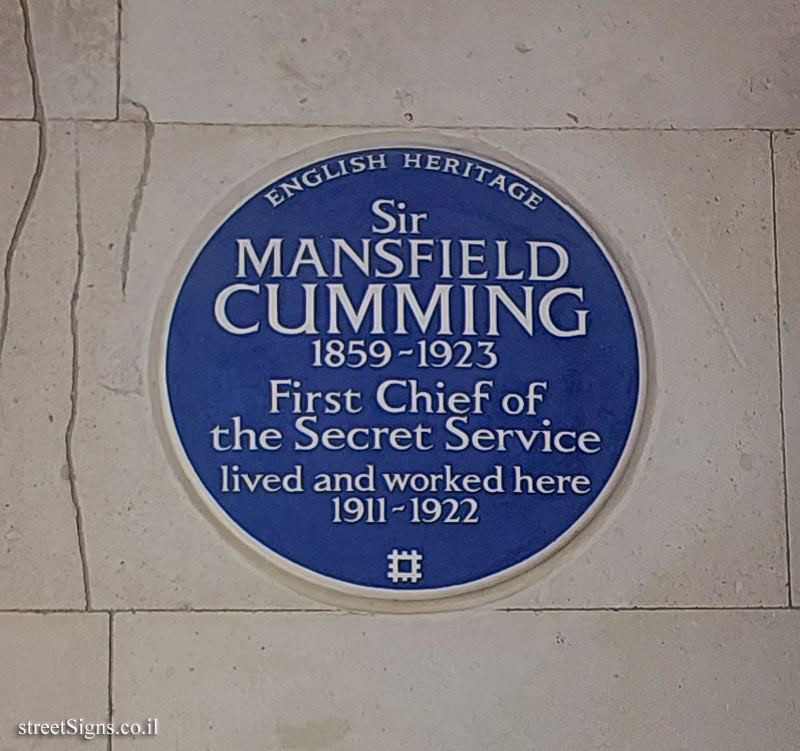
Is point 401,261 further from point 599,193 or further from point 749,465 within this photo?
point 749,465

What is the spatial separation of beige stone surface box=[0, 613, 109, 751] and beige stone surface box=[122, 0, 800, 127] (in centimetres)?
123

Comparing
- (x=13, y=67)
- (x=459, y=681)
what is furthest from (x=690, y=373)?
(x=13, y=67)

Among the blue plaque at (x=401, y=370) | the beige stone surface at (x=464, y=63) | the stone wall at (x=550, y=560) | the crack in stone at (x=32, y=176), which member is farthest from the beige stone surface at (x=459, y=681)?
the beige stone surface at (x=464, y=63)

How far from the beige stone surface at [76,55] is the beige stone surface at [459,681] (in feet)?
4.05

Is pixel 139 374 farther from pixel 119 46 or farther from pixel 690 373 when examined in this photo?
pixel 690 373

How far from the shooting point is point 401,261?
328 cm

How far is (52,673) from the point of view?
307cm

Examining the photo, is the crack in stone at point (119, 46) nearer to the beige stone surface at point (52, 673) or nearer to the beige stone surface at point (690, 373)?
the beige stone surface at point (690, 373)

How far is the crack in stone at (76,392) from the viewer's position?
312cm

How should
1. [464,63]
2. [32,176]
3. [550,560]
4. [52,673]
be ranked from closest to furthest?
1. [52,673]
2. [550,560]
3. [32,176]
4. [464,63]

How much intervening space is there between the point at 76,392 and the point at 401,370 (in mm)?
756

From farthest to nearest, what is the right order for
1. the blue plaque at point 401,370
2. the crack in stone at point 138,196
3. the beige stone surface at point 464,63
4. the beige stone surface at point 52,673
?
the beige stone surface at point 464,63, the crack in stone at point 138,196, the blue plaque at point 401,370, the beige stone surface at point 52,673

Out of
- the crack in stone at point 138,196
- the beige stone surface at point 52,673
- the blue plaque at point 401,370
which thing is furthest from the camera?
the crack in stone at point 138,196

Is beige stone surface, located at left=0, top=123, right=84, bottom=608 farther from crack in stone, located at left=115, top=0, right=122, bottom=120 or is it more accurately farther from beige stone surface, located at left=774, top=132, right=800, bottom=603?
beige stone surface, located at left=774, top=132, right=800, bottom=603
